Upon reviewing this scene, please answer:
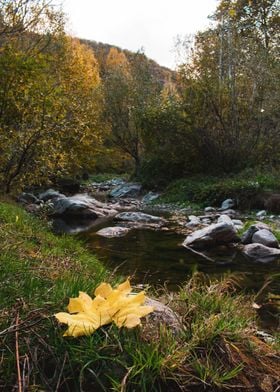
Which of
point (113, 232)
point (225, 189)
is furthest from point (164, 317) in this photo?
point (225, 189)

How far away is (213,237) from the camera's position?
33.8 feet

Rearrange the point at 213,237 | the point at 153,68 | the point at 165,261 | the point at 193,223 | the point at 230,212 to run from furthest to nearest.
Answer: the point at 153,68 → the point at 230,212 → the point at 193,223 → the point at 213,237 → the point at 165,261

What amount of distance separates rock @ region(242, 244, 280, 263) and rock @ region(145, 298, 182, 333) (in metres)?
6.37

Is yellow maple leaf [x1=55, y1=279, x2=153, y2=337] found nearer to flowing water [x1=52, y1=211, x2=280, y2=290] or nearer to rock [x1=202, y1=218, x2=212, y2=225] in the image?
flowing water [x1=52, y1=211, x2=280, y2=290]

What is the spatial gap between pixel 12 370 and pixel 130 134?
29930 mm

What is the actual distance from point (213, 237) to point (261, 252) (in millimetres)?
1357

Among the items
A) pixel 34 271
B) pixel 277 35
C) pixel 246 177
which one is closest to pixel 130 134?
pixel 277 35

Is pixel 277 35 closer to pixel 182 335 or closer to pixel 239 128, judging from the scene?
pixel 239 128

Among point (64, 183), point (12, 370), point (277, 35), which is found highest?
point (277, 35)

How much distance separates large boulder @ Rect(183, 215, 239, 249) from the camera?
10094mm

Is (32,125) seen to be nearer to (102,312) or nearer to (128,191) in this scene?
(102,312)

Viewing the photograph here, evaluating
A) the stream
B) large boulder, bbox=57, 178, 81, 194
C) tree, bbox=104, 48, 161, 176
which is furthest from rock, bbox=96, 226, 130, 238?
tree, bbox=104, 48, 161, 176

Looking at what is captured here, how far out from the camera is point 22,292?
2957 millimetres

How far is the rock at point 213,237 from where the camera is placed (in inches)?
397
